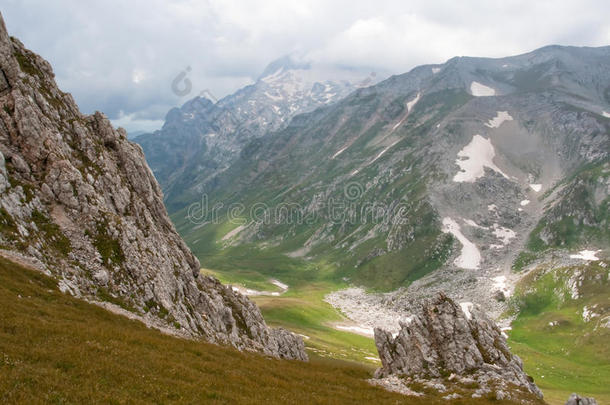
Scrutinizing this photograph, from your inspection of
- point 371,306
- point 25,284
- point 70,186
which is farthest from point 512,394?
point 371,306

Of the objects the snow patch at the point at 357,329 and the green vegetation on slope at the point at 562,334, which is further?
the snow patch at the point at 357,329

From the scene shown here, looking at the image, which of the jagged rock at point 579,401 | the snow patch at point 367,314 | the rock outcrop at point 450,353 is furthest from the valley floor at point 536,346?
the jagged rock at point 579,401

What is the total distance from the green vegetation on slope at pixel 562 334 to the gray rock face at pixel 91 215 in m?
67.2

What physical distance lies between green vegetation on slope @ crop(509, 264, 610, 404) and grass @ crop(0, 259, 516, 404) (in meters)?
66.3

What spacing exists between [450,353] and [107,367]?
34974 mm

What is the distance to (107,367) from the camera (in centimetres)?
1845

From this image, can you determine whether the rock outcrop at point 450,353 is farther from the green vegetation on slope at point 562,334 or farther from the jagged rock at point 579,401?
the green vegetation on slope at point 562,334

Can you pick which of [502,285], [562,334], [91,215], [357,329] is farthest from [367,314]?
[91,215]

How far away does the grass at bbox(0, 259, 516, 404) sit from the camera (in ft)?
50.9

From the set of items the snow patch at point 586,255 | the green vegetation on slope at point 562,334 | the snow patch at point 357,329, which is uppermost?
the snow patch at point 586,255

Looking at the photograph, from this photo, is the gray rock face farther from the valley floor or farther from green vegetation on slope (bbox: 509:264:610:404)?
green vegetation on slope (bbox: 509:264:610:404)

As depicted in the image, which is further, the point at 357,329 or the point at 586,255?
the point at 586,255

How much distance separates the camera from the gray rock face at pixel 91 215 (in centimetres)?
3819

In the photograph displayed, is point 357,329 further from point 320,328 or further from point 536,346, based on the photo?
point 536,346
